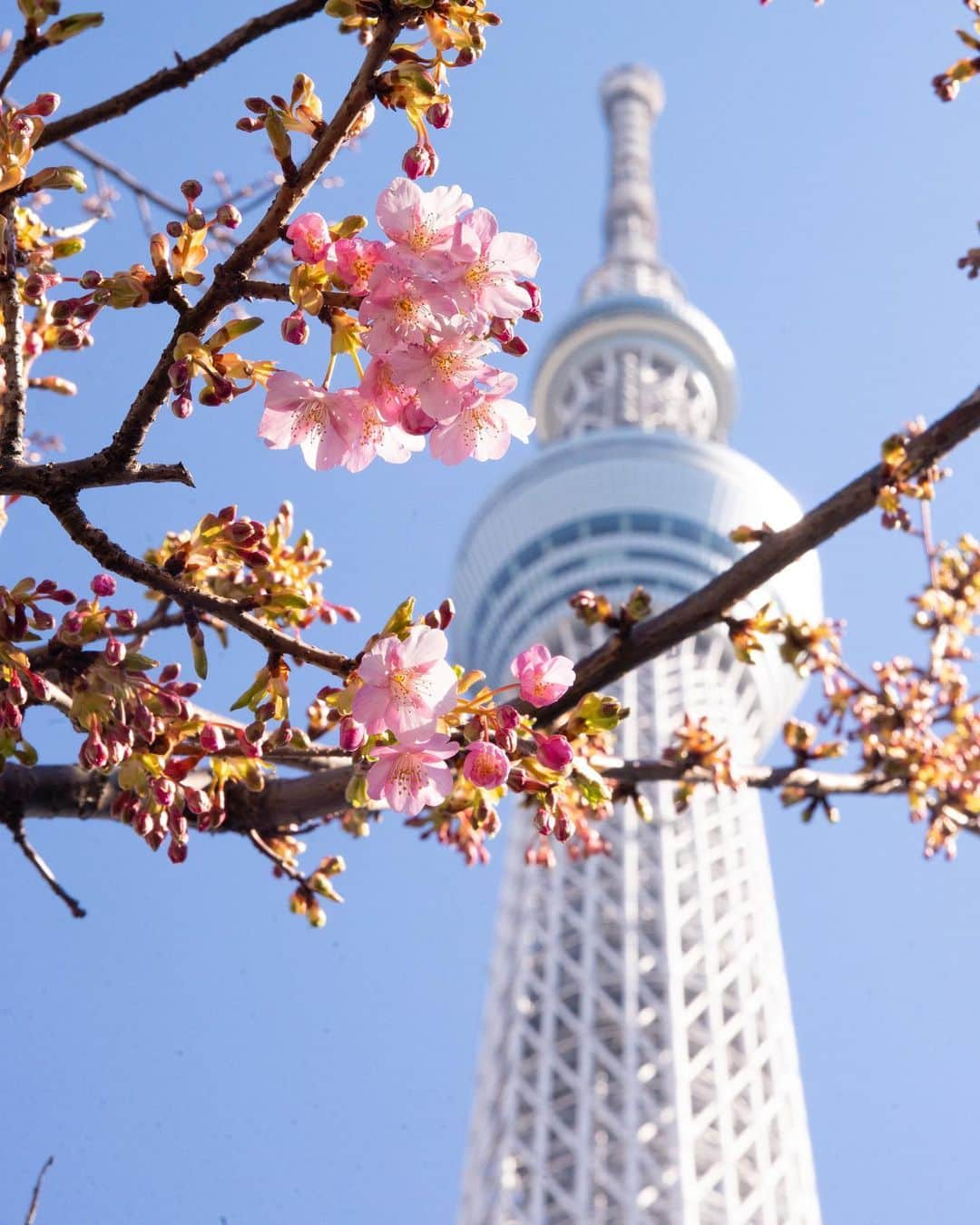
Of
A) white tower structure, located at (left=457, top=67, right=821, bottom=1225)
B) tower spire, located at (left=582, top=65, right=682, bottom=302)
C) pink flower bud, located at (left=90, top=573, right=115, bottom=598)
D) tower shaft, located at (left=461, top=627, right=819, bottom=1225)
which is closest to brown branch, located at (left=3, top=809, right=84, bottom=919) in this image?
pink flower bud, located at (left=90, top=573, right=115, bottom=598)

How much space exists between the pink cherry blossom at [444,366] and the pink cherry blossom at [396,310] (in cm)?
2

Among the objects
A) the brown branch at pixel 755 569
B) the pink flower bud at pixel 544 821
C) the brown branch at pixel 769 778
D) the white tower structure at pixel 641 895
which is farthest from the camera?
the white tower structure at pixel 641 895

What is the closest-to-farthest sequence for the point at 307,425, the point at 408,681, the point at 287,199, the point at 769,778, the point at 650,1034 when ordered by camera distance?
the point at 287,199 → the point at 408,681 → the point at 307,425 → the point at 769,778 → the point at 650,1034

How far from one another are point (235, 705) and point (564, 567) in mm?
39067

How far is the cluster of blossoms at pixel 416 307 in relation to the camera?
182 cm

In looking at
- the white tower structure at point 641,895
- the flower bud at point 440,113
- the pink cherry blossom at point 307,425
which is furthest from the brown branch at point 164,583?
the white tower structure at point 641,895

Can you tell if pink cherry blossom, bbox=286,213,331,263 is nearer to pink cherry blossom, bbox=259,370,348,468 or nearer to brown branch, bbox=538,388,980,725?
pink cherry blossom, bbox=259,370,348,468

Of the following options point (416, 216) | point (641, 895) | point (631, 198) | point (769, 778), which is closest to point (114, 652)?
point (416, 216)

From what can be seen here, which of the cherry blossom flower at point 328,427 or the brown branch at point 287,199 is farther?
the cherry blossom flower at point 328,427

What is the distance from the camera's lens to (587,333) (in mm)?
48562

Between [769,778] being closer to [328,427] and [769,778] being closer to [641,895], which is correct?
[328,427]

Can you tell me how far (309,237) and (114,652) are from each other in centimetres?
65

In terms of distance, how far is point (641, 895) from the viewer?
1467 inches

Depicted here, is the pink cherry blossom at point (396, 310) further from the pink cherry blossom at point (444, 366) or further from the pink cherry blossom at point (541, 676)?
the pink cherry blossom at point (541, 676)
